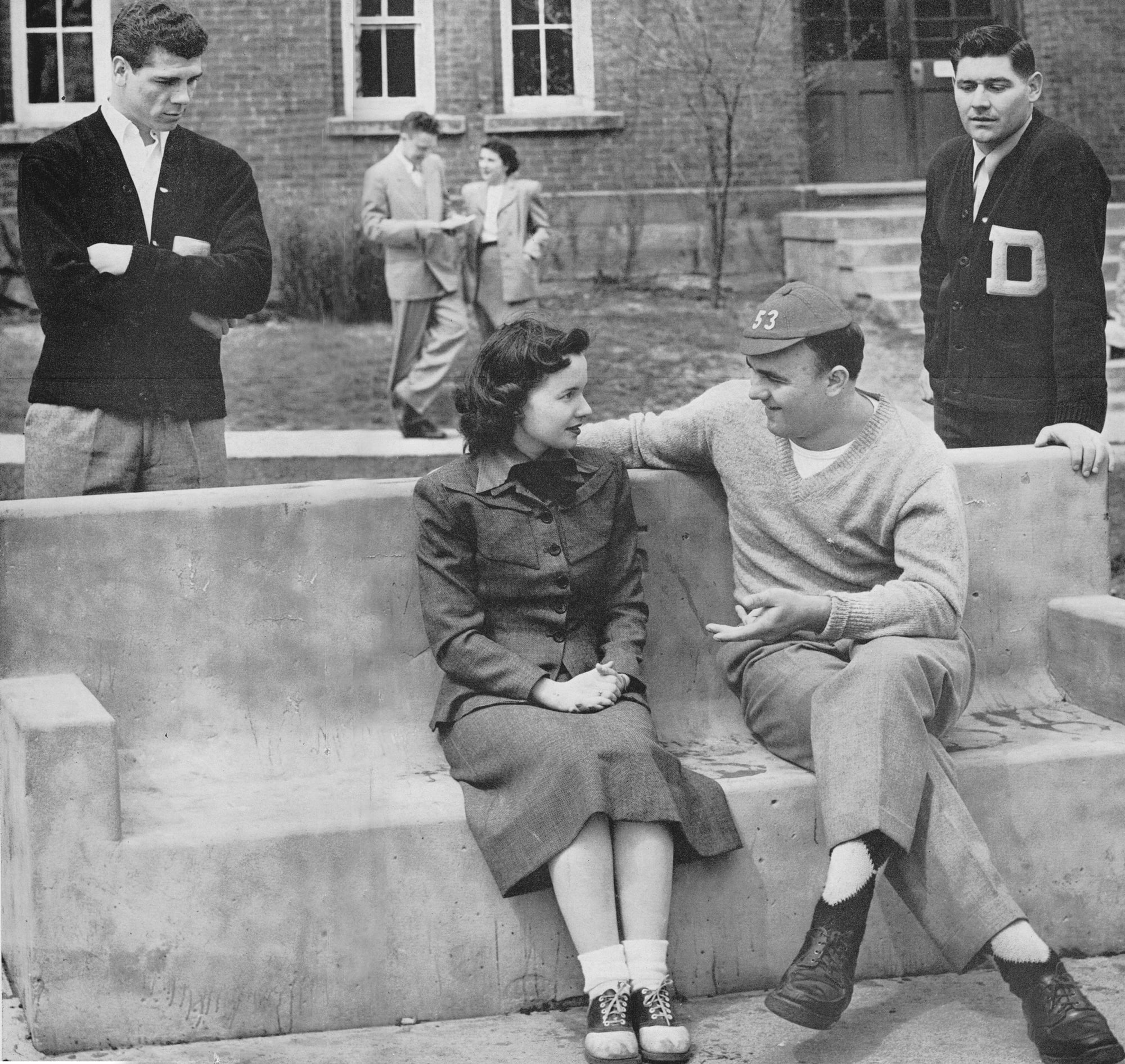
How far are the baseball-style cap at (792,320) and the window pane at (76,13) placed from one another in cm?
154

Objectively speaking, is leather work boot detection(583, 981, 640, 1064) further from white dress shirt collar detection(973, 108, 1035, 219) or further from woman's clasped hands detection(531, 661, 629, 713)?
white dress shirt collar detection(973, 108, 1035, 219)

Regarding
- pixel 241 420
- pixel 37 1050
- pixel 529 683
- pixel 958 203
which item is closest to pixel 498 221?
pixel 241 420

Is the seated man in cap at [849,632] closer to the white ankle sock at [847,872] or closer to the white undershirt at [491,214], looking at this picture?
the white ankle sock at [847,872]

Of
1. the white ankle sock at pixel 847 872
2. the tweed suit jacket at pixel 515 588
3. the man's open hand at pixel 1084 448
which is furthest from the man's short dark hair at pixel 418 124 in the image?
the white ankle sock at pixel 847 872

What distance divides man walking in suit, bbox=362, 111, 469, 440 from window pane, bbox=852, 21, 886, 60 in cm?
293

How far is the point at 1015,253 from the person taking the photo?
153 inches

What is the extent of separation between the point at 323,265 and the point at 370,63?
4.72ft

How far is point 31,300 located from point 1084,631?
2380 millimetres

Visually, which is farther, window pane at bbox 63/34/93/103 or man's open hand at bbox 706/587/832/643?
window pane at bbox 63/34/93/103

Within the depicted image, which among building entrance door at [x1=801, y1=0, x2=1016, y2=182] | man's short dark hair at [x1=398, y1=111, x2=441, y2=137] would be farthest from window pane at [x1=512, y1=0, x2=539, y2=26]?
building entrance door at [x1=801, y1=0, x2=1016, y2=182]

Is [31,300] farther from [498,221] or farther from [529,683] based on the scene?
[498,221]

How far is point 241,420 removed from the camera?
22.0 feet

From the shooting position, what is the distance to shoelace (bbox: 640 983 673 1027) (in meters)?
2.76

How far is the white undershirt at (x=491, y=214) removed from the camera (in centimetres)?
700
